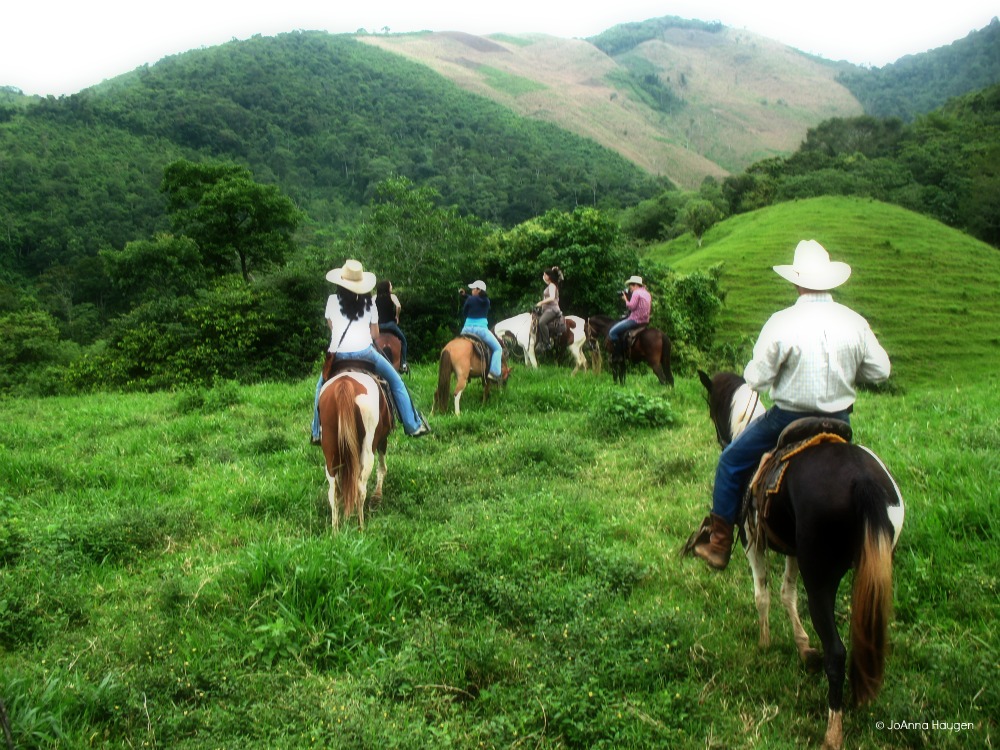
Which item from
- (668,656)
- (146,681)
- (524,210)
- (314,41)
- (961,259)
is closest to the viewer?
(146,681)

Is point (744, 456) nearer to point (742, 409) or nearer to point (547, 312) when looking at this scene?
point (742, 409)

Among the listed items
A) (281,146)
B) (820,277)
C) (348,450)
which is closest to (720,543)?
(820,277)

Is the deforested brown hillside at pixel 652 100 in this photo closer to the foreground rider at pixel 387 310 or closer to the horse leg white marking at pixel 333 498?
the foreground rider at pixel 387 310

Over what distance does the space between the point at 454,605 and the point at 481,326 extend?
7133 mm

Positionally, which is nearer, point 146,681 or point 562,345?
point 146,681

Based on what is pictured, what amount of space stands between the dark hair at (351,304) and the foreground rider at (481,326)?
4365mm

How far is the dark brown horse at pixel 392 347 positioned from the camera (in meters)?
12.1

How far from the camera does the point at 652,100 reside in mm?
169875

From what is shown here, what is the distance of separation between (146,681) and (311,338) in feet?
55.2

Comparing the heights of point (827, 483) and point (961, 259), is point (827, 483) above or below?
above

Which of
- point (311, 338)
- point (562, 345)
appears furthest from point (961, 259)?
point (311, 338)

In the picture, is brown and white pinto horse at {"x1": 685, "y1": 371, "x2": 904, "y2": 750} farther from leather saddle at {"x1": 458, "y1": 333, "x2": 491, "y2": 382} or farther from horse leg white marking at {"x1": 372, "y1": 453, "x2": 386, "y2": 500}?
leather saddle at {"x1": 458, "y1": 333, "x2": 491, "y2": 382}

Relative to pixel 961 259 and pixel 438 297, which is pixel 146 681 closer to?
pixel 438 297

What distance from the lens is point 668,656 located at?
3836 mm
